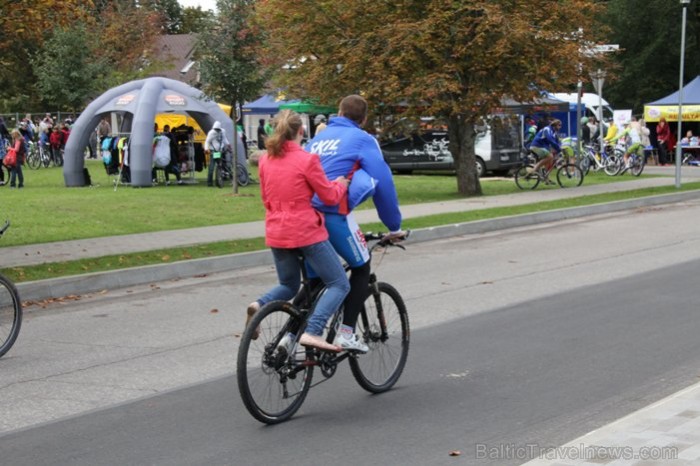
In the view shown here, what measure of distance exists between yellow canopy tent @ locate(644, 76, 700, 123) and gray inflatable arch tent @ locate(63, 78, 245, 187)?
1878 centimetres

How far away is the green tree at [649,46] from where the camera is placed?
60.4 meters

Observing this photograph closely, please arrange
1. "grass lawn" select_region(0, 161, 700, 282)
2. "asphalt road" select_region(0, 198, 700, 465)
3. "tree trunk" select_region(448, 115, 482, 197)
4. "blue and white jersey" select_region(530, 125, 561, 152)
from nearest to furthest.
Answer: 1. "asphalt road" select_region(0, 198, 700, 465)
2. "grass lawn" select_region(0, 161, 700, 282)
3. "tree trunk" select_region(448, 115, 482, 197)
4. "blue and white jersey" select_region(530, 125, 561, 152)

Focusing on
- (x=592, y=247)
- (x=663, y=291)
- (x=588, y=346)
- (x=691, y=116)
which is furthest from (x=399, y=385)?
(x=691, y=116)

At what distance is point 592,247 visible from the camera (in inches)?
611

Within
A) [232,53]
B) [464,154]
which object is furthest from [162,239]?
[464,154]

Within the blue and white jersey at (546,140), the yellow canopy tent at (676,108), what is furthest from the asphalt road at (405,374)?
the yellow canopy tent at (676,108)

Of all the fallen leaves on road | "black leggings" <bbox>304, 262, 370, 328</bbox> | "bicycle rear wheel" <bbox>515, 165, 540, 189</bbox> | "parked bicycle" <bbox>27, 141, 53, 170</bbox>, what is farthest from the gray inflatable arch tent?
"black leggings" <bbox>304, 262, 370, 328</bbox>

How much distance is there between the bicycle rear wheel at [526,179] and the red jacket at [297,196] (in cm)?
2214

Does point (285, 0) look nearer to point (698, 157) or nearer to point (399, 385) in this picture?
point (399, 385)

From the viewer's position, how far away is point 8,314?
8445 millimetres

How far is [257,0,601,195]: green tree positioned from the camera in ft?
76.5

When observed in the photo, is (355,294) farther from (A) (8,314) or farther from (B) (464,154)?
(B) (464,154)

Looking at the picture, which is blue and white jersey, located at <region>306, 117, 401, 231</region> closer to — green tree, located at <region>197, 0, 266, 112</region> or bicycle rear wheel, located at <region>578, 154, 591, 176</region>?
green tree, located at <region>197, 0, 266, 112</region>

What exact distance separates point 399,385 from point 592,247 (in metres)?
8.81
